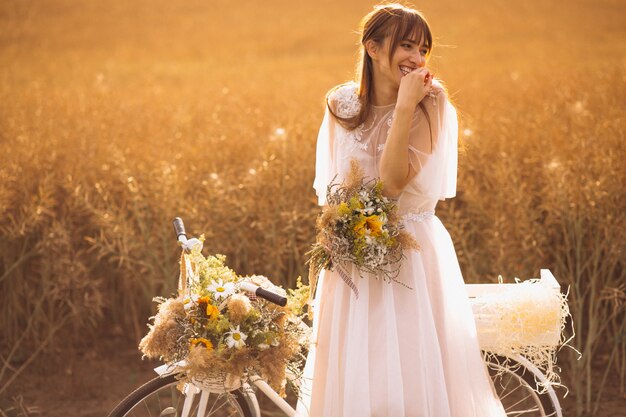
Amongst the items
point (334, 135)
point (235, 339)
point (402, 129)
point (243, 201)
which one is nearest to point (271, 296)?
point (235, 339)

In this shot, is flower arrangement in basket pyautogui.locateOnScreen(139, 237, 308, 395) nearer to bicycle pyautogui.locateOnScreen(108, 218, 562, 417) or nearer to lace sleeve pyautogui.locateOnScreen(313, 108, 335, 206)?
bicycle pyautogui.locateOnScreen(108, 218, 562, 417)

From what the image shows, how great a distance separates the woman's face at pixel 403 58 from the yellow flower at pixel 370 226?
57 cm

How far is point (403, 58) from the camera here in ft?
9.98

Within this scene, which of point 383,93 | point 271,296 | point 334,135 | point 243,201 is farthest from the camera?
point 243,201

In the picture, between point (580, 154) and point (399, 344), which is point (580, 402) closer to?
point (580, 154)

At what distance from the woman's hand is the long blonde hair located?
0.46 feet

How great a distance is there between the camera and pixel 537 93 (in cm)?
776

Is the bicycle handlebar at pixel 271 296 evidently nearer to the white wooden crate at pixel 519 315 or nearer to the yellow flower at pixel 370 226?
the yellow flower at pixel 370 226

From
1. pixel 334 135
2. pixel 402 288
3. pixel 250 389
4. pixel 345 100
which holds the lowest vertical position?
pixel 250 389

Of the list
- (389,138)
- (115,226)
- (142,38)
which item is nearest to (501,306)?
(389,138)

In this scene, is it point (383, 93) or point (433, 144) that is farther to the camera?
point (383, 93)

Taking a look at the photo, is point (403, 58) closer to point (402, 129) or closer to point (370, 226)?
point (402, 129)

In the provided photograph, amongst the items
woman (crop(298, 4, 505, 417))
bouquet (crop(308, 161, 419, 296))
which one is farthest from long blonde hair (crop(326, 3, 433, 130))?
bouquet (crop(308, 161, 419, 296))

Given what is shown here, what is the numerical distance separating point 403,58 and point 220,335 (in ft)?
3.79
